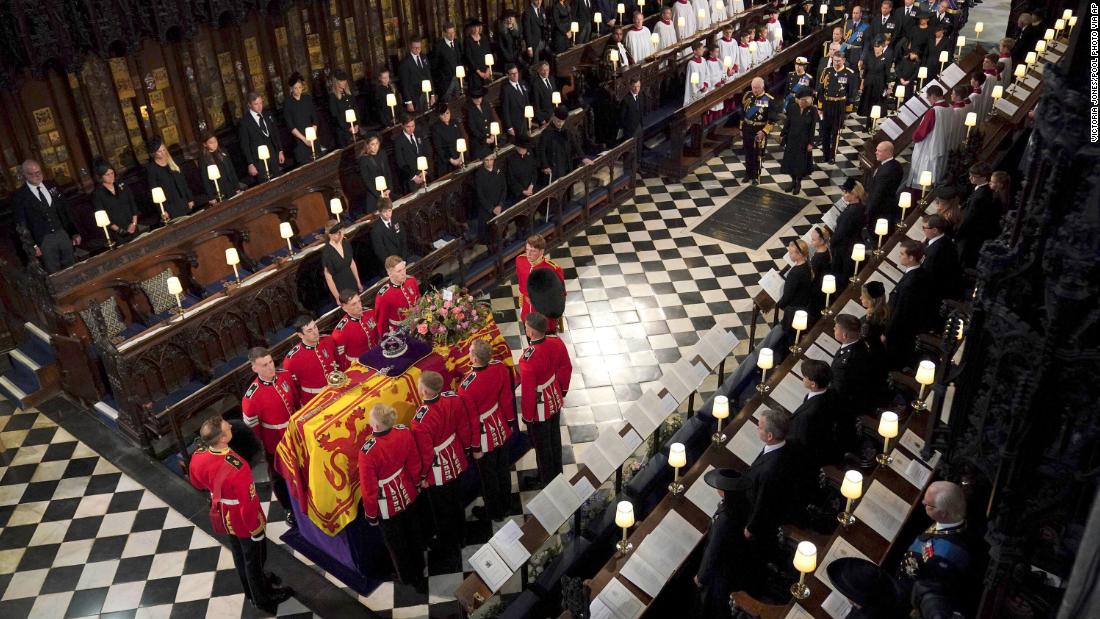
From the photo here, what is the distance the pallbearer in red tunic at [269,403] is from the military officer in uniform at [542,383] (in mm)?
2157

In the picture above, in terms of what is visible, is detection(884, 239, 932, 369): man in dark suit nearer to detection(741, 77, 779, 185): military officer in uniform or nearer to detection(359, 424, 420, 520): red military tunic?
detection(359, 424, 420, 520): red military tunic

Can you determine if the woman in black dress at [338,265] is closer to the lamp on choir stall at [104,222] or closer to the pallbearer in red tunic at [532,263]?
the pallbearer in red tunic at [532,263]

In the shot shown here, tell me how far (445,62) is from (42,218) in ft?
23.1

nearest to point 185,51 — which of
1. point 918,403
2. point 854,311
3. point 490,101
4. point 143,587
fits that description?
point 490,101

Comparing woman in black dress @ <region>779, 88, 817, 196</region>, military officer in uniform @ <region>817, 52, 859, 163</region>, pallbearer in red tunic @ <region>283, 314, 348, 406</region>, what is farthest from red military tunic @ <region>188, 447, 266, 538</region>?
military officer in uniform @ <region>817, 52, 859, 163</region>

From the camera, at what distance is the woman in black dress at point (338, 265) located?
10273 mm

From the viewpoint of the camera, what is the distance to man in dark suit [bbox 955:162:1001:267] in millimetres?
9922

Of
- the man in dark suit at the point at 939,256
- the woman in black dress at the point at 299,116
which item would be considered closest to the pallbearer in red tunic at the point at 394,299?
the woman in black dress at the point at 299,116

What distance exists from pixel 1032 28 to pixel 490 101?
445 inches

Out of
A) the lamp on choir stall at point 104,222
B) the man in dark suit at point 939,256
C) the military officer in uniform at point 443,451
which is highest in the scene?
the lamp on choir stall at point 104,222

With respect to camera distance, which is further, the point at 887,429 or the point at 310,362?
the point at 310,362

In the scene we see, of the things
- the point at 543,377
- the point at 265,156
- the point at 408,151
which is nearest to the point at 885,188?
the point at 543,377

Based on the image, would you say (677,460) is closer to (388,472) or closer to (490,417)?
(490,417)

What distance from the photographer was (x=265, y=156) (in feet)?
39.0
